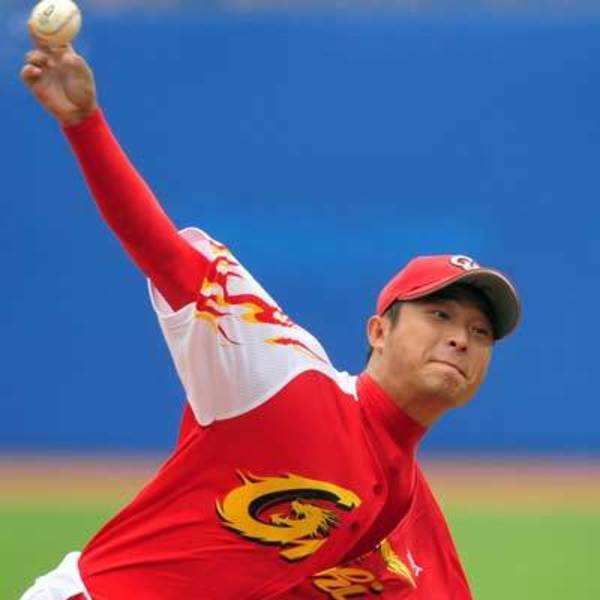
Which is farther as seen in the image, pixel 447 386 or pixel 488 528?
pixel 488 528

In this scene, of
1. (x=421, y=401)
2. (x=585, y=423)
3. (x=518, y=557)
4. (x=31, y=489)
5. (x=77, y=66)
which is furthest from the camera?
(x=585, y=423)

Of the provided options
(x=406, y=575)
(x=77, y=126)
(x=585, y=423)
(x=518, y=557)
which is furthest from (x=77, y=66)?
(x=585, y=423)

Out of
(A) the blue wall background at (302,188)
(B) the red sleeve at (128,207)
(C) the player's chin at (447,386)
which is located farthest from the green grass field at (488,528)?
(B) the red sleeve at (128,207)

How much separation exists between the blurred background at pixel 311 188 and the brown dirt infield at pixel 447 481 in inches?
0.9

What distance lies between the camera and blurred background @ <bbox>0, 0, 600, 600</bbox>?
18.7 feet

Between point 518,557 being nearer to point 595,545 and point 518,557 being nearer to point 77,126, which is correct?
point 595,545

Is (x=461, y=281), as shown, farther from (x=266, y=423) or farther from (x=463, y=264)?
(x=266, y=423)

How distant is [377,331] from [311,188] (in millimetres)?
3202

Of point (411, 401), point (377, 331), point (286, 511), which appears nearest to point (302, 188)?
point (377, 331)

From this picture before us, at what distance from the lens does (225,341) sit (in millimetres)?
2133

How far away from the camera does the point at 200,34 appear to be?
5.72 m

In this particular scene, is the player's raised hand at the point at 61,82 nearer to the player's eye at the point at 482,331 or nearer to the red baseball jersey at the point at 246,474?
the red baseball jersey at the point at 246,474

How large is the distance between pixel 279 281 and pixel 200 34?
99 centimetres

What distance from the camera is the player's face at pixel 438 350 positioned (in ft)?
8.00
